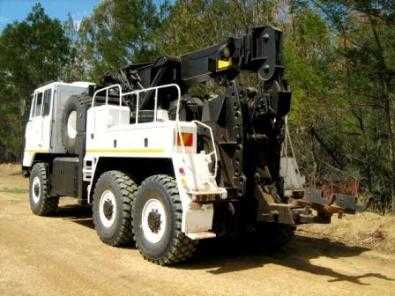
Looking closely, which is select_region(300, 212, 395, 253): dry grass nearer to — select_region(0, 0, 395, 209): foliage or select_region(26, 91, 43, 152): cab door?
select_region(0, 0, 395, 209): foliage

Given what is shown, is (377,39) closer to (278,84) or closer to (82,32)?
(278,84)

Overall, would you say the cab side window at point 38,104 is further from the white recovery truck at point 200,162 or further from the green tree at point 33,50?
the green tree at point 33,50

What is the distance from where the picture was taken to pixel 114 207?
866cm

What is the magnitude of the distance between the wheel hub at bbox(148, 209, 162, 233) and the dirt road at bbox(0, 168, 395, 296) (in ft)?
1.58

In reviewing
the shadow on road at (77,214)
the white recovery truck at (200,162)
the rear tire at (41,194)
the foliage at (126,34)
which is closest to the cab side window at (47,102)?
the rear tire at (41,194)

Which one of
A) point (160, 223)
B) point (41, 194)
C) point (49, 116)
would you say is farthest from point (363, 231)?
point (49, 116)

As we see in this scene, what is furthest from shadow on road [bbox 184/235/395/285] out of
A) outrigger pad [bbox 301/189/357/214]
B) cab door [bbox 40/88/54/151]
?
cab door [bbox 40/88/54/151]

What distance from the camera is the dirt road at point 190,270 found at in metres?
6.42

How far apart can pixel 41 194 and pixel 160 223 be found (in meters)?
4.93

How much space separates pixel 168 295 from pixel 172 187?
166 centimetres

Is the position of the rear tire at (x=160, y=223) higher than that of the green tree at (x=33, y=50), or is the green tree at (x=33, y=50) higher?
the green tree at (x=33, y=50)

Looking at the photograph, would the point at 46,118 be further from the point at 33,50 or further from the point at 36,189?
the point at 33,50

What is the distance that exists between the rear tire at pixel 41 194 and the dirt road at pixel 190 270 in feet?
5.47

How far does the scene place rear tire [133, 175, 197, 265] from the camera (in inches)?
286
